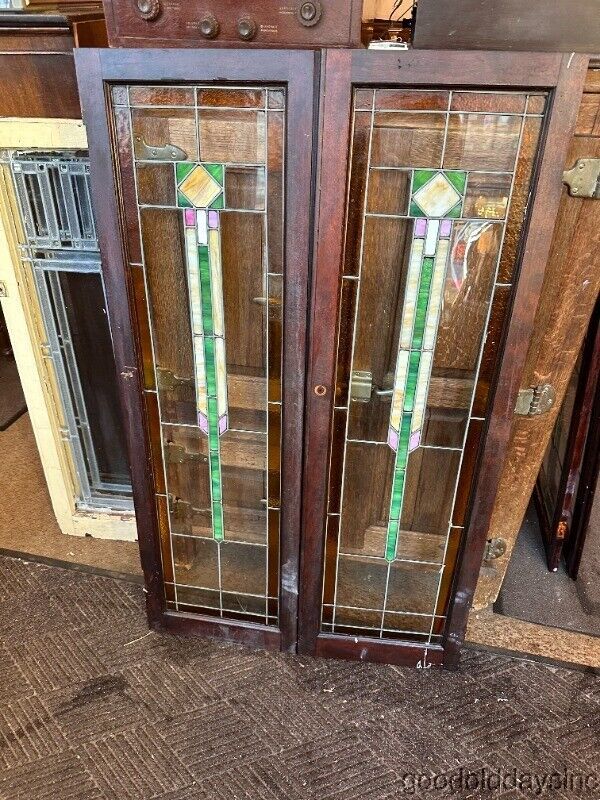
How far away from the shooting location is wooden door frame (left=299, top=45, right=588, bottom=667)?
117cm

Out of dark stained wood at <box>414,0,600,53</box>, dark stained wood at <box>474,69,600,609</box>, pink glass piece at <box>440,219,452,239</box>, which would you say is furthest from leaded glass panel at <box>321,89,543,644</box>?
dark stained wood at <box>474,69,600,609</box>

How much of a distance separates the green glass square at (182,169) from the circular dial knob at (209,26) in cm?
25

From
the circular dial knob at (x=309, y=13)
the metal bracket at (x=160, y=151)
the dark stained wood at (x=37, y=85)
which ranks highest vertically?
the circular dial knob at (x=309, y=13)

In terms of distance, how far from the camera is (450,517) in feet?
5.42

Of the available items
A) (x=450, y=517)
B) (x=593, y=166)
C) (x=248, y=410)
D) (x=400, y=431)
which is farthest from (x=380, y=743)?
(x=593, y=166)

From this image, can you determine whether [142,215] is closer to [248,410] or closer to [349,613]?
[248,410]

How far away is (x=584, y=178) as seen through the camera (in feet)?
4.57

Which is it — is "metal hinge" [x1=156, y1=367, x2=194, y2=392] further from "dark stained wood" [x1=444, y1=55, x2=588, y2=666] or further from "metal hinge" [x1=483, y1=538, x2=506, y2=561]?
"metal hinge" [x1=483, y1=538, x2=506, y2=561]

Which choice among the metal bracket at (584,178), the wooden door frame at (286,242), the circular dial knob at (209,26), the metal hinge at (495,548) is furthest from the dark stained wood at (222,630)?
the circular dial knob at (209,26)

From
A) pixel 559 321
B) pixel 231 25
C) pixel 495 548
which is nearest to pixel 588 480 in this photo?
pixel 495 548

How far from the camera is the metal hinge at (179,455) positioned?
168cm

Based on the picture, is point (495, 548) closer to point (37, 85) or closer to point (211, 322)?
point (211, 322)

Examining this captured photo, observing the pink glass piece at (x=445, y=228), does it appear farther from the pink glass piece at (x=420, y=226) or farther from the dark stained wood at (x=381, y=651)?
the dark stained wood at (x=381, y=651)

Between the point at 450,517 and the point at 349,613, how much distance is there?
1.44 feet
